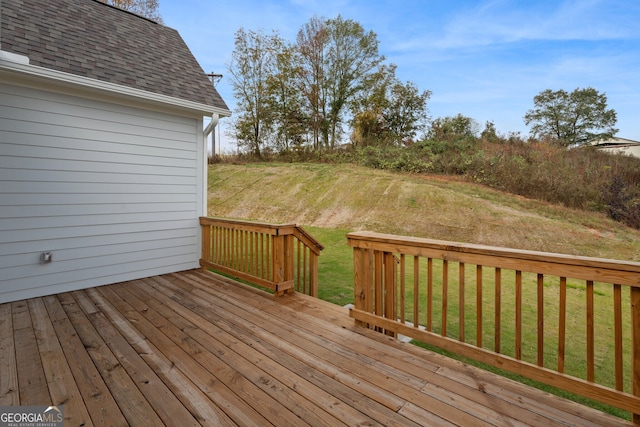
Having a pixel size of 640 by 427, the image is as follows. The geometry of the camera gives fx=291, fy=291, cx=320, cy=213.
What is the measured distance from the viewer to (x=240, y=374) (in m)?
1.94

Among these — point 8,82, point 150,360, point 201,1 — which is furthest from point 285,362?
point 201,1

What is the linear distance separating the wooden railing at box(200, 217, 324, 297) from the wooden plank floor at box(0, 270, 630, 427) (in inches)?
21.3

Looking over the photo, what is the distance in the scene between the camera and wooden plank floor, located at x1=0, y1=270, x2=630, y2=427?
5.11ft

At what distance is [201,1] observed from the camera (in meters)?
7.29

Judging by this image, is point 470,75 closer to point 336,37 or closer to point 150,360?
point 336,37

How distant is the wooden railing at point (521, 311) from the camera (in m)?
1.49

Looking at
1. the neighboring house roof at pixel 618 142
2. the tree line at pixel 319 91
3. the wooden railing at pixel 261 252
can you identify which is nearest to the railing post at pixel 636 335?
the wooden railing at pixel 261 252

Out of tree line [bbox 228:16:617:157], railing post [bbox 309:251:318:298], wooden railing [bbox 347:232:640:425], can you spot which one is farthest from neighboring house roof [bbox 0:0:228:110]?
tree line [bbox 228:16:617:157]

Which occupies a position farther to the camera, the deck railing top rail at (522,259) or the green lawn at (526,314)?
the green lawn at (526,314)

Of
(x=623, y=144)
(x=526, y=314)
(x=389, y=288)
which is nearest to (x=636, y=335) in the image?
(x=389, y=288)

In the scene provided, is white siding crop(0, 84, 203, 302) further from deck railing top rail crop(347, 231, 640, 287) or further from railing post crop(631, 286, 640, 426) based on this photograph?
railing post crop(631, 286, 640, 426)

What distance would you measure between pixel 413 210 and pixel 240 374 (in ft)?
20.8

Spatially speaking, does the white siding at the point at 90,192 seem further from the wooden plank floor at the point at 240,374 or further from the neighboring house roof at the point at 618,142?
the neighboring house roof at the point at 618,142

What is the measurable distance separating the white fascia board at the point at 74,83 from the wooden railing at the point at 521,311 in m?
3.18
